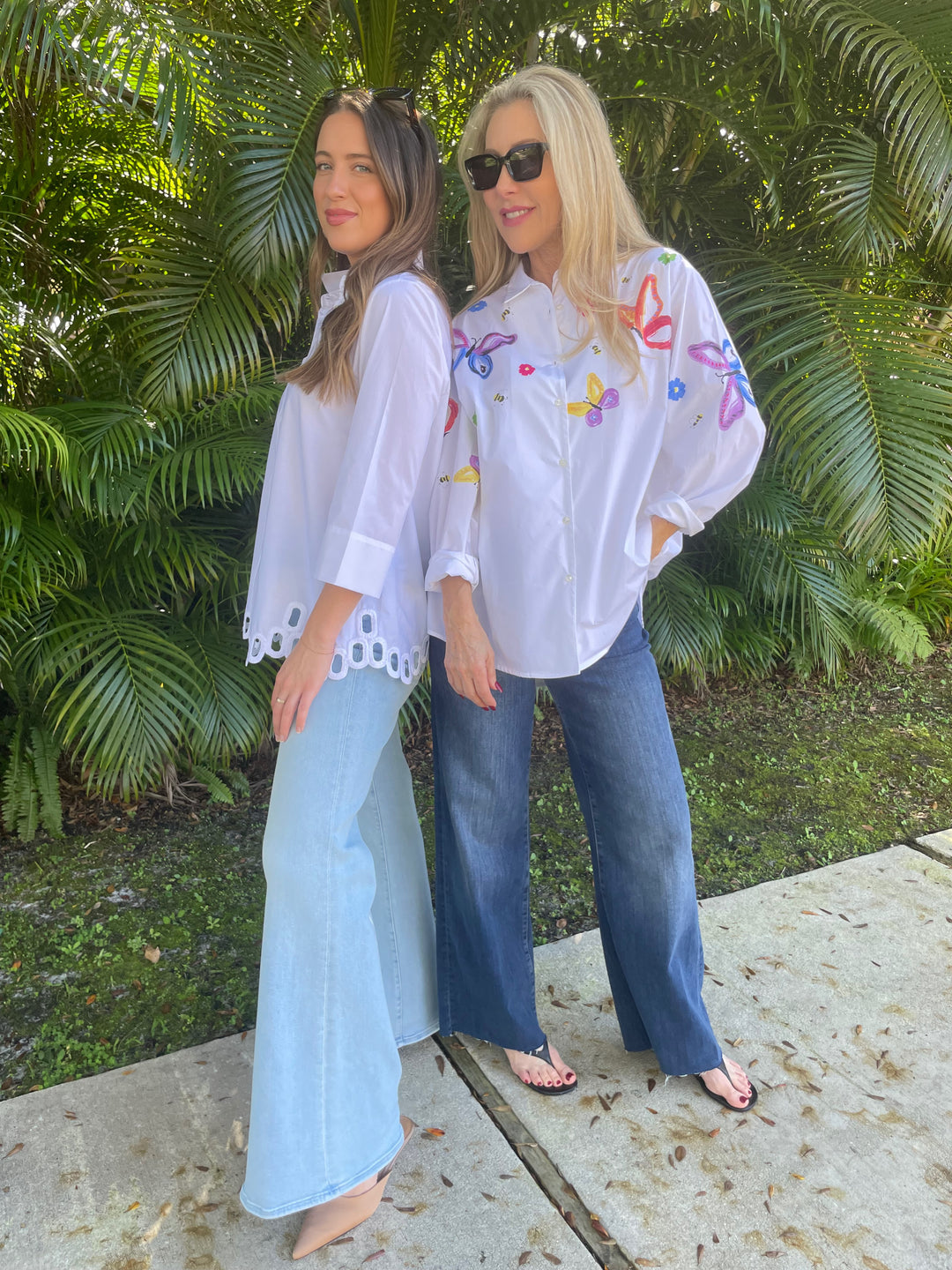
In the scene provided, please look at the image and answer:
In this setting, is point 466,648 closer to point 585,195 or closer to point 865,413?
point 585,195

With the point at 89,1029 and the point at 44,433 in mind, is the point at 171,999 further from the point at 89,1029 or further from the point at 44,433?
the point at 44,433

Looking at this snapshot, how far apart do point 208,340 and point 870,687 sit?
3392 mm

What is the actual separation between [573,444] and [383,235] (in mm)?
473

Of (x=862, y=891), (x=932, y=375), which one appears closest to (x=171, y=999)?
(x=862, y=891)

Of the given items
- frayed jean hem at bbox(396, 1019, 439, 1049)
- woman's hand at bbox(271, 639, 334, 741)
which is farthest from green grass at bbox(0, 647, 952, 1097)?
woman's hand at bbox(271, 639, 334, 741)

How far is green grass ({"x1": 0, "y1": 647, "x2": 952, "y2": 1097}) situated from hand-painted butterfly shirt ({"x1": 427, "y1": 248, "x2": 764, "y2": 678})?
50.7 inches

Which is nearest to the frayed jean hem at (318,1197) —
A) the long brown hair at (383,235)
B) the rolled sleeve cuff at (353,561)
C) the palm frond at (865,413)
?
the rolled sleeve cuff at (353,561)

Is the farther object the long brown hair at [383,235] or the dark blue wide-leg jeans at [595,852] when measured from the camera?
the dark blue wide-leg jeans at [595,852]

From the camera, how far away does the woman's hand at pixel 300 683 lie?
4.87 feet

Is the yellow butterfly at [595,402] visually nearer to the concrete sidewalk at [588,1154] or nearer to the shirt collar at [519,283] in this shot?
the shirt collar at [519,283]

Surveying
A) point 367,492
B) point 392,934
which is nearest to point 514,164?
point 367,492

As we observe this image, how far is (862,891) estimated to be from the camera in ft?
8.83

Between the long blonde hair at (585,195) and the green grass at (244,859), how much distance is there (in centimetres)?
168

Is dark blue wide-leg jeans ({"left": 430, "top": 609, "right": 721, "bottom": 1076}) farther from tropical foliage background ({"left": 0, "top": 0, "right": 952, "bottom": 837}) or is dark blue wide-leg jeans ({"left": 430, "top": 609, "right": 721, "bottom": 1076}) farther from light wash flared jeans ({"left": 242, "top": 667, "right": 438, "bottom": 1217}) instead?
tropical foliage background ({"left": 0, "top": 0, "right": 952, "bottom": 837})
